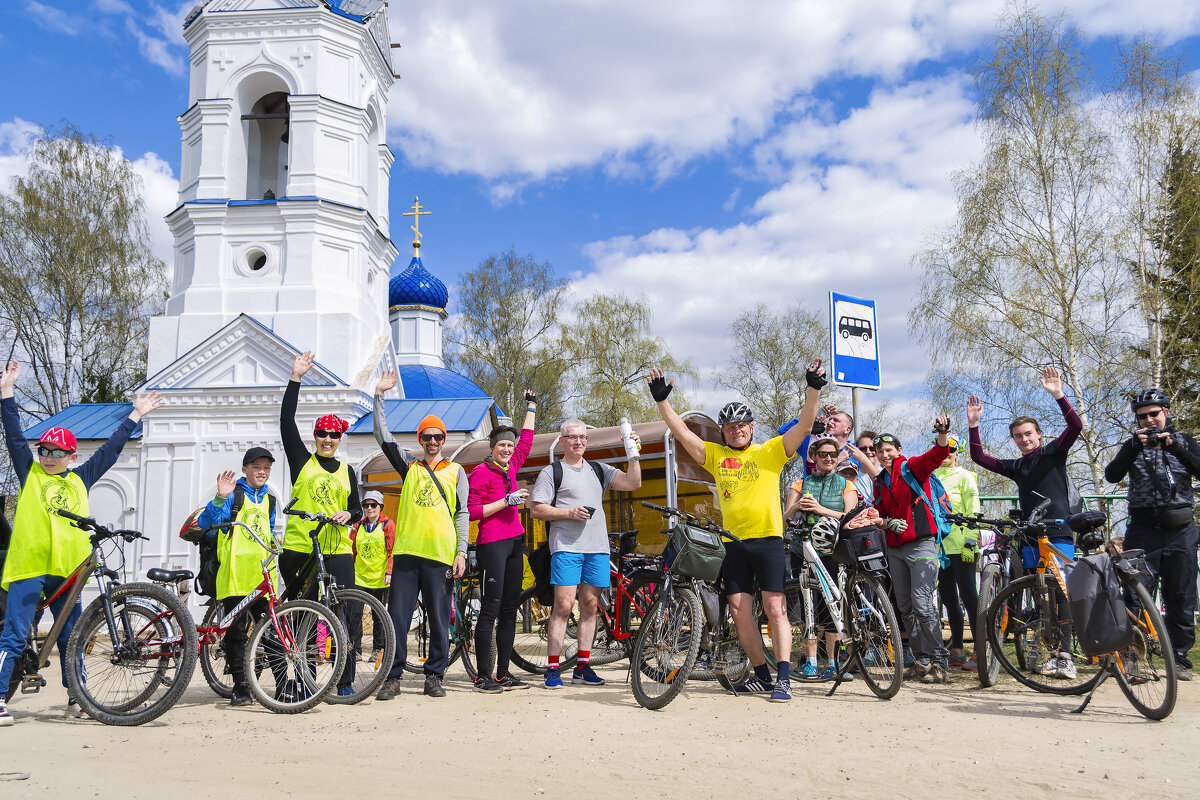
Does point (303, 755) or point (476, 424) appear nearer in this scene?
point (303, 755)

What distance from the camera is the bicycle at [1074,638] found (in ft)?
16.9

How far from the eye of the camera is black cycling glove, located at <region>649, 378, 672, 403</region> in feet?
18.9

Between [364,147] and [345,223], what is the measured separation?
2150 millimetres

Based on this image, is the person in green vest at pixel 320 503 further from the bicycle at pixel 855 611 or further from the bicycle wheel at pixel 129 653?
the bicycle at pixel 855 611

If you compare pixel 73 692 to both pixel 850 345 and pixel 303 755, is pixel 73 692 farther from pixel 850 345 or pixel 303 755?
pixel 850 345

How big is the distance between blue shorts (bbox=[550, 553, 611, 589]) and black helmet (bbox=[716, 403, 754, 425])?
1491mm

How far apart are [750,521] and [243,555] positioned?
3.41 metres

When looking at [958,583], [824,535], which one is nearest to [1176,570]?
[958,583]

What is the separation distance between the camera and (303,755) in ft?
14.9

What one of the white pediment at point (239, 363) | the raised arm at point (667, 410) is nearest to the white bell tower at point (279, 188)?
the white pediment at point (239, 363)

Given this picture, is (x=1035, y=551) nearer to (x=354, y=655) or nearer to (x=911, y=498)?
(x=911, y=498)

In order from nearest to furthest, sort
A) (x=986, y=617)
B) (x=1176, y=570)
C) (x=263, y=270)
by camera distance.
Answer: (x=986, y=617)
(x=1176, y=570)
(x=263, y=270)

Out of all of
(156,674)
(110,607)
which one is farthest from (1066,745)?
(110,607)

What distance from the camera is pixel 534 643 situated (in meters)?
9.55
